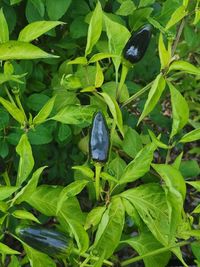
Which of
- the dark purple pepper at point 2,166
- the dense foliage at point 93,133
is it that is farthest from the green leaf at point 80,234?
the dark purple pepper at point 2,166

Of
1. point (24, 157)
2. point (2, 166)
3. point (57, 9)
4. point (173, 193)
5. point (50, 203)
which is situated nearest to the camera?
point (173, 193)

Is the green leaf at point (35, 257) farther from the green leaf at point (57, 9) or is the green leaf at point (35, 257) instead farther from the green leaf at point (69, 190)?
the green leaf at point (57, 9)

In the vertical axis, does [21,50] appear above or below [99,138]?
above

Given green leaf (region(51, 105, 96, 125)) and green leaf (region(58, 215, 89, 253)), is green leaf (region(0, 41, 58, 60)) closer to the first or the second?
green leaf (region(51, 105, 96, 125))

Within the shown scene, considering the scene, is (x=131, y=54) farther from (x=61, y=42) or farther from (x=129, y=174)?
(x=61, y=42)

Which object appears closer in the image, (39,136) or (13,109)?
(13,109)

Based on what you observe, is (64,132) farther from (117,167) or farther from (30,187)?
(30,187)

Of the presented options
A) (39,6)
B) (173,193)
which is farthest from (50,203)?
(39,6)

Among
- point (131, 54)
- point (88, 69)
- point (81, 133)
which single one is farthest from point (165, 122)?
point (131, 54)
